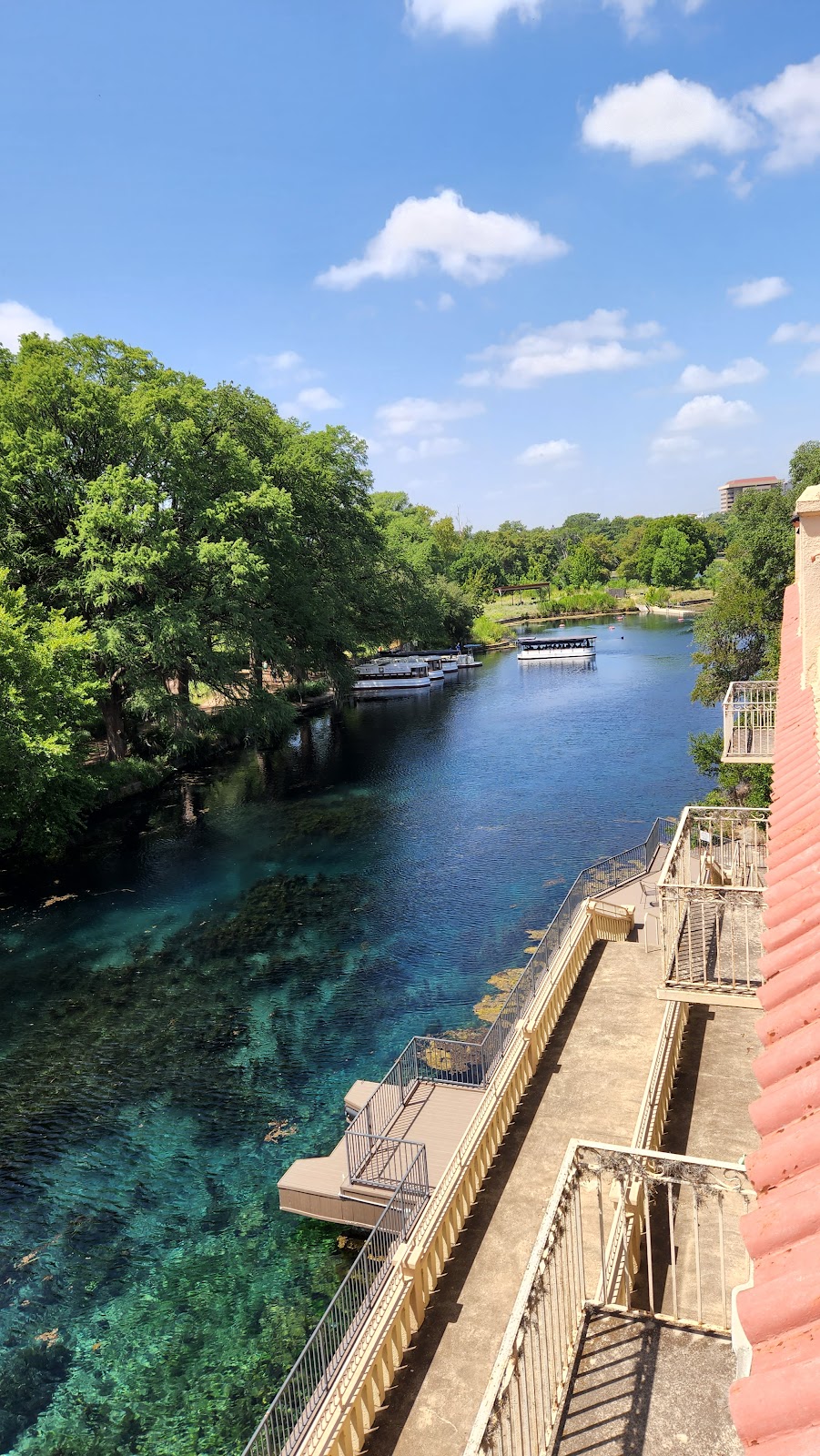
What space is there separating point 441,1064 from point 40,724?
60.8 feet

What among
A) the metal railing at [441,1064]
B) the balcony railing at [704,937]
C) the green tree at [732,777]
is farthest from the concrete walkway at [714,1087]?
the green tree at [732,777]

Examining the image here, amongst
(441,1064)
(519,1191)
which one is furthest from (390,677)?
(519,1191)

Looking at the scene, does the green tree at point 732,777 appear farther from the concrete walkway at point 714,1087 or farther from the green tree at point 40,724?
the green tree at point 40,724

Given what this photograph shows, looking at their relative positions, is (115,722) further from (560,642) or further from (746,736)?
(560,642)

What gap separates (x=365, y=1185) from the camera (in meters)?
12.8

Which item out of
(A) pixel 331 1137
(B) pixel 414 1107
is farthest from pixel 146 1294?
(B) pixel 414 1107

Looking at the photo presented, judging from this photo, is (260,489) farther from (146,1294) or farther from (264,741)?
(146,1294)

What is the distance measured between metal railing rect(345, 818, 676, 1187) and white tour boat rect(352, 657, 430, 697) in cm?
5064

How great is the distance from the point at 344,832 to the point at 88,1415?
75.9 ft

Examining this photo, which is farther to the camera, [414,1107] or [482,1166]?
[414,1107]

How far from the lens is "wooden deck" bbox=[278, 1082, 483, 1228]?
501 inches

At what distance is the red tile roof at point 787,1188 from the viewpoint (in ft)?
6.75

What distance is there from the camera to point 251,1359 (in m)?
10.9

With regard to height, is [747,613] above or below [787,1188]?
above
